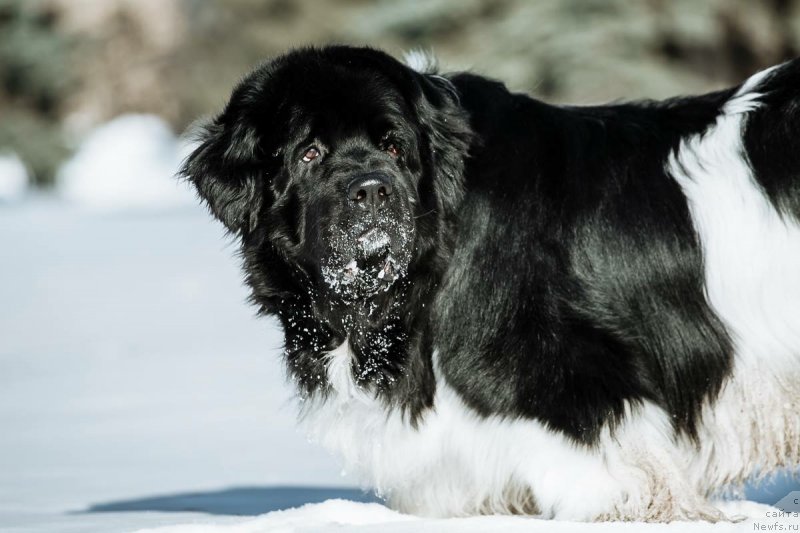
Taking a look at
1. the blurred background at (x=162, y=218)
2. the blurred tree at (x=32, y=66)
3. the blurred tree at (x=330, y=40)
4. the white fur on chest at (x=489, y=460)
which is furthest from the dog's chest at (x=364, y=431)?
the blurred tree at (x=32, y=66)

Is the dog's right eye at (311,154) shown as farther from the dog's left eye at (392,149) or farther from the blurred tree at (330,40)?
the blurred tree at (330,40)

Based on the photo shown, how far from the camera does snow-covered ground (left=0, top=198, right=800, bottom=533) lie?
170 inches

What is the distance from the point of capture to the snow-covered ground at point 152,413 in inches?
170

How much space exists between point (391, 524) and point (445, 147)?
142cm

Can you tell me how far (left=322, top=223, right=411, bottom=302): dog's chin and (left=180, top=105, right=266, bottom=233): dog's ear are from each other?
466 mm

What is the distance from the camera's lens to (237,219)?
4332mm

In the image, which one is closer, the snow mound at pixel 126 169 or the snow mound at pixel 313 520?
the snow mound at pixel 313 520

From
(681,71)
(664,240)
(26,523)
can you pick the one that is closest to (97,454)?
(26,523)

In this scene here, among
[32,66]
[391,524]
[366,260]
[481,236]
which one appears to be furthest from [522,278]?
[32,66]

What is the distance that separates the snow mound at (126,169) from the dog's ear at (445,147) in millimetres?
21064

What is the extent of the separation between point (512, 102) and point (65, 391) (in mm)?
4926

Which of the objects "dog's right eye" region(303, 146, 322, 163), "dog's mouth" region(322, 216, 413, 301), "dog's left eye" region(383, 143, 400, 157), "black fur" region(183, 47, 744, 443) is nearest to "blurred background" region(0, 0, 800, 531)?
"black fur" region(183, 47, 744, 443)

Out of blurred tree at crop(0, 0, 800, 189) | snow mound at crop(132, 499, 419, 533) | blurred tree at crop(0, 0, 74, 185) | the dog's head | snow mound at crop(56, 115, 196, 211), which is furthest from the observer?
blurred tree at crop(0, 0, 74, 185)

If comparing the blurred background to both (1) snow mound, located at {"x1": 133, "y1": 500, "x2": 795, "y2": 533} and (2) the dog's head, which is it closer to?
(2) the dog's head
